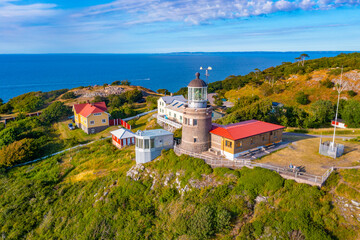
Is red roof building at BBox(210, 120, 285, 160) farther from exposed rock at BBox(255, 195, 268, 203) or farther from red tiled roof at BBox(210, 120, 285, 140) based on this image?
exposed rock at BBox(255, 195, 268, 203)

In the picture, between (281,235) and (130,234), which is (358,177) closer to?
(281,235)

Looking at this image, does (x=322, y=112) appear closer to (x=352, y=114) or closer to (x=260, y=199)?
(x=352, y=114)

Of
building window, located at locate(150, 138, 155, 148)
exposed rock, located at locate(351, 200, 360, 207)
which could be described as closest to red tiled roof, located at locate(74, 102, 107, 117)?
building window, located at locate(150, 138, 155, 148)

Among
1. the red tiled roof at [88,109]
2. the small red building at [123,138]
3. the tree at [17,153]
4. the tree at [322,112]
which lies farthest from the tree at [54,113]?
the tree at [322,112]

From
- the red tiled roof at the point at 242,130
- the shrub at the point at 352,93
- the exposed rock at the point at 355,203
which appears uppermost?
the shrub at the point at 352,93

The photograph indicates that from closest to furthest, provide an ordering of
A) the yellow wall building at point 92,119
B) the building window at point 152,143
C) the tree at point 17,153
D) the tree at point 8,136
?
the building window at point 152,143 < the tree at point 17,153 < the tree at point 8,136 < the yellow wall building at point 92,119

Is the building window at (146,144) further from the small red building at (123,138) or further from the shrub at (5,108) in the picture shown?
the shrub at (5,108)
